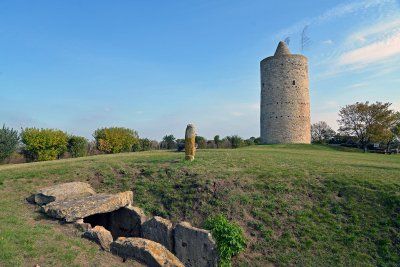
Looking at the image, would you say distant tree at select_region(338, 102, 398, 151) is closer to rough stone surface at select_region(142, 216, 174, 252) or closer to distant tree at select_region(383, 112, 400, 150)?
distant tree at select_region(383, 112, 400, 150)

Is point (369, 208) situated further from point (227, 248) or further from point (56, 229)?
point (56, 229)

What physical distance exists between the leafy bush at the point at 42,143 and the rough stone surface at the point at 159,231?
23.3 metres

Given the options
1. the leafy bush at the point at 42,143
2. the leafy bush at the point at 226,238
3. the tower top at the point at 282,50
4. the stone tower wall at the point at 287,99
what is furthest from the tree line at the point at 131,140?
the leafy bush at the point at 226,238

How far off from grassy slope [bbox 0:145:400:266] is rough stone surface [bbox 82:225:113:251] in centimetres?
32

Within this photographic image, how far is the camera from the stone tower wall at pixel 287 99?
39781 millimetres

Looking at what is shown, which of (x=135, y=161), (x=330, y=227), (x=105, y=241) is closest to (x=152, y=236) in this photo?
(x=105, y=241)

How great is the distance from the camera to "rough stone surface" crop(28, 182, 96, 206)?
1244 centimetres

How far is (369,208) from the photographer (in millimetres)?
12141

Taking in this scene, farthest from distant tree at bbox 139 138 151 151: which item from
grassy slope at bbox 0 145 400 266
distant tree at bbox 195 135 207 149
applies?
grassy slope at bbox 0 145 400 266

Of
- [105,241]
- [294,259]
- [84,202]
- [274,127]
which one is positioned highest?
[274,127]

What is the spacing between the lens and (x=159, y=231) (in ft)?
36.6

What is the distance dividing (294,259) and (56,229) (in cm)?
750

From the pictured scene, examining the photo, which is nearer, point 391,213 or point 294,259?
point 294,259

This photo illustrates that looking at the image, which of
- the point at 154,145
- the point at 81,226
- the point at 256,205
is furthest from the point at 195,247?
the point at 154,145
